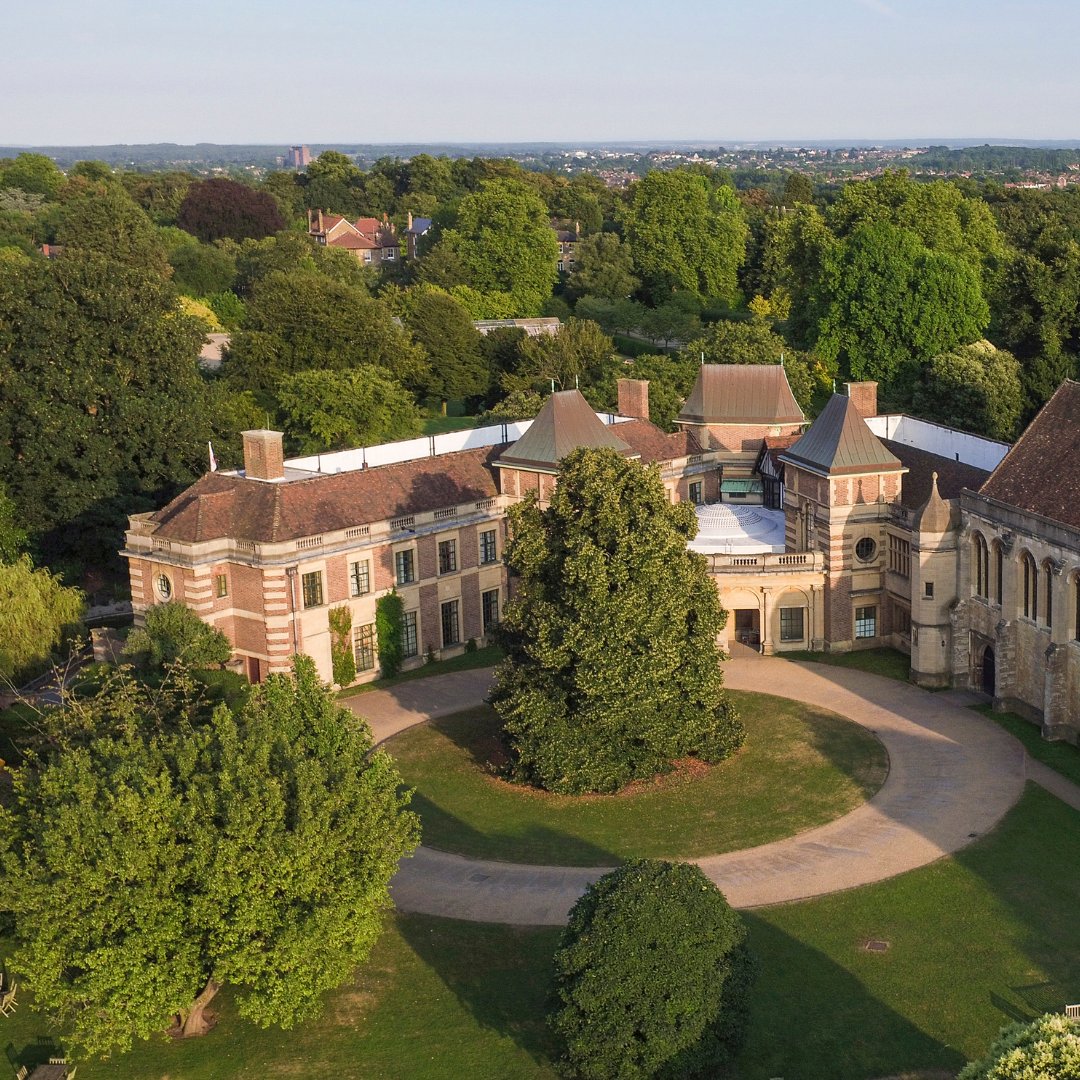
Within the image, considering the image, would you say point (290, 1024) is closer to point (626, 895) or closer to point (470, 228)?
point (626, 895)

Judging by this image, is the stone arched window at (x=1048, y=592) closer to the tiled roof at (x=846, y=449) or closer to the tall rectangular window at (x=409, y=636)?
the tiled roof at (x=846, y=449)

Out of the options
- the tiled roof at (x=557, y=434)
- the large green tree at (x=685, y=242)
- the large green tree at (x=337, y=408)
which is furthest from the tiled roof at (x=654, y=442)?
the large green tree at (x=685, y=242)

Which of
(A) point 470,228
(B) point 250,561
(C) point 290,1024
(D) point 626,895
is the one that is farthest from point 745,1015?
(A) point 470,228

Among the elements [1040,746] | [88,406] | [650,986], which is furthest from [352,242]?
[650,986]

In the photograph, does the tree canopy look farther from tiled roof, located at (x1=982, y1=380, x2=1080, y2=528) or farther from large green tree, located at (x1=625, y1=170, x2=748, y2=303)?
tiled roof, located at (x1=982, y1=380, x2=1080, y2=528)

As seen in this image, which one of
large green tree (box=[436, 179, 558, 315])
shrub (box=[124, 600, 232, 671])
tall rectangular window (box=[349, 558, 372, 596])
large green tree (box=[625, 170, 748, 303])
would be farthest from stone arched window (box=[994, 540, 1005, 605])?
large green tree (box=[436, 179, 558, 315])

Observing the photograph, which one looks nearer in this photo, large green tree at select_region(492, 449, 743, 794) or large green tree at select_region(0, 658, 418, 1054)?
large green tree at select_region(0, 658, 418, 1054)
